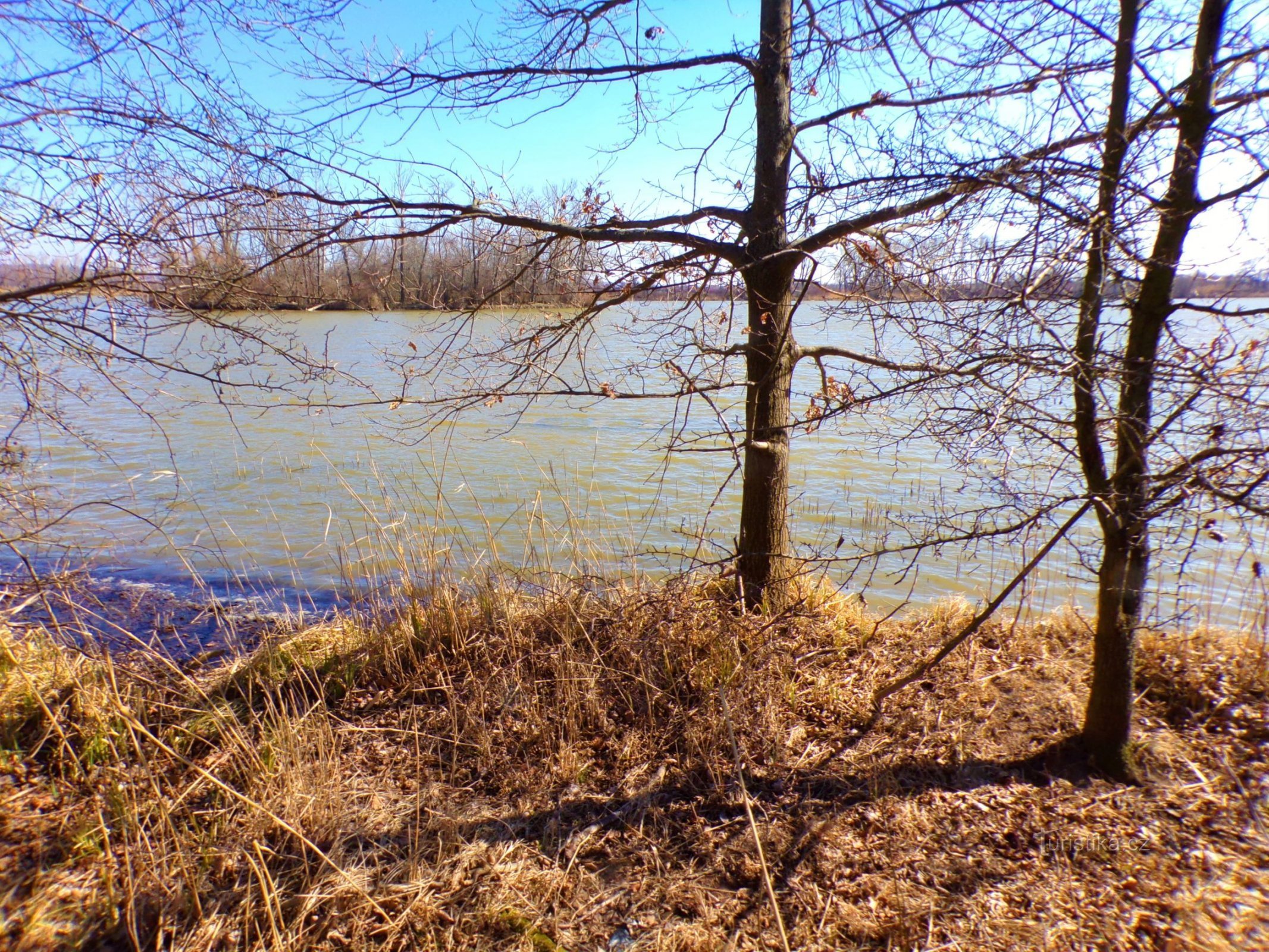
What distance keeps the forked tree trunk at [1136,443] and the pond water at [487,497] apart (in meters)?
0.68

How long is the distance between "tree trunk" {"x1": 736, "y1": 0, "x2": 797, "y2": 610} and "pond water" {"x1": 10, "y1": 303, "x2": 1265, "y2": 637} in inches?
11.0

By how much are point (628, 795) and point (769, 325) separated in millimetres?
2686

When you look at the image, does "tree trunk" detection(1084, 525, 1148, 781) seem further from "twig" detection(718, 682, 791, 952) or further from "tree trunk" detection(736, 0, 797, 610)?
"twig" detection(718, 682, 791, 952)

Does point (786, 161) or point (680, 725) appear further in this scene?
point (786, 161)

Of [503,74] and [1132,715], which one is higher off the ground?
[503,74]

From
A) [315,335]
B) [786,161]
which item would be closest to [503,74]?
[786,161]

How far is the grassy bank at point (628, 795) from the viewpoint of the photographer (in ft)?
9.00

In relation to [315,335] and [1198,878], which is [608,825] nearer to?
[1198,878]

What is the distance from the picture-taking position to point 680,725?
3898mm

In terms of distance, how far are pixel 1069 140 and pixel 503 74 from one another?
285cm

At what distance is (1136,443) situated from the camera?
3.07 meters

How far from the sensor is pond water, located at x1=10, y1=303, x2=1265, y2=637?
5.45 m

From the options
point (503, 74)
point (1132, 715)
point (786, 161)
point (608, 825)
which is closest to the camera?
point (608, 825)

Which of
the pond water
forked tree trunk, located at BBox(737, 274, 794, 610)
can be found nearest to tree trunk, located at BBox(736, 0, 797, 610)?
forked tree trunk, located at BBox(737, 274, 794, 610)
